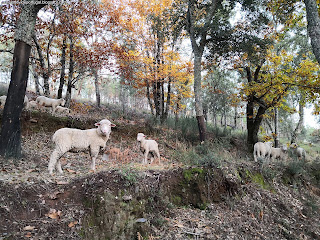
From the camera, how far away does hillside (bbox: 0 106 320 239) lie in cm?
326

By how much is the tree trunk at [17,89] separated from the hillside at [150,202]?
45 cm

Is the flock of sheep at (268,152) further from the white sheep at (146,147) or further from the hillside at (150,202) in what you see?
the white sheep at (146,147)

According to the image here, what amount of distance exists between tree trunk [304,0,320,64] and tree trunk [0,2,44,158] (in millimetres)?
7315

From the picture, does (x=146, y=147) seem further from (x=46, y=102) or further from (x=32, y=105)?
(x=32, y=105)

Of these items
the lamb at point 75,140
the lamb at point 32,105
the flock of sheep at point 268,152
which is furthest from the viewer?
the lamb at point 32,105

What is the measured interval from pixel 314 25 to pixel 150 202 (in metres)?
5.90

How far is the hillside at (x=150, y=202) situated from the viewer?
3262mm

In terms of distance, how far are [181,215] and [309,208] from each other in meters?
4.68

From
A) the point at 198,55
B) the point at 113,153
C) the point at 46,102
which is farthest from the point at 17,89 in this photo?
the point at 198,55

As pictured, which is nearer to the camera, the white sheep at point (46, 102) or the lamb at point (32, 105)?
the lamb at point (32, 105)

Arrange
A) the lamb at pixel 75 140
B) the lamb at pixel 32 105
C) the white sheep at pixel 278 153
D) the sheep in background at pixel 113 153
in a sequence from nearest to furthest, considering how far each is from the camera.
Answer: the lamb at pixel 75 140, the sheep in background at pixel 113 153, the lamb at pixel 32 105, the white sheep at pixel 278 153

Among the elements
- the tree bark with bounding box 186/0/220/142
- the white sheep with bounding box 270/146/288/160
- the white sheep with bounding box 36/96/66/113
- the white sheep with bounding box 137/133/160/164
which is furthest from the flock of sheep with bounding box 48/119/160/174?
the white sheep with bounding box 270/146/288/160

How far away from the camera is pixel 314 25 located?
5.01m

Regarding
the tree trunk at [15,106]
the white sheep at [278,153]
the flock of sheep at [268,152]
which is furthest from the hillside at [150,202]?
the white sheep at [278,153]
